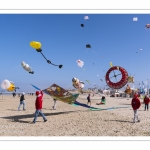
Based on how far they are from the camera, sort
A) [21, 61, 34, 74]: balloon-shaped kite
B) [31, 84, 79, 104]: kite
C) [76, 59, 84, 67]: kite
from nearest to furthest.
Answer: [31, 84, 79, 104]: kite
[21, 61, 34, 74]: balloon-shaped kite
[76, 59, 84, 67]: kite

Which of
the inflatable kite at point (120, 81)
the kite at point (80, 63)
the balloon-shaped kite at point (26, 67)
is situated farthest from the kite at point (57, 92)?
the inflatable kite at point (120, 81)

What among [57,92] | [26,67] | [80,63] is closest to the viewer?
[57,92]

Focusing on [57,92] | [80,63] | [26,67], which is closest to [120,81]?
[80,63]

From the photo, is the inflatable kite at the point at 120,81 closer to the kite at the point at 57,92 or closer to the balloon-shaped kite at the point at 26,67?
the kite at the point at 57,92

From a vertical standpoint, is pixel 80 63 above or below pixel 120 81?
above

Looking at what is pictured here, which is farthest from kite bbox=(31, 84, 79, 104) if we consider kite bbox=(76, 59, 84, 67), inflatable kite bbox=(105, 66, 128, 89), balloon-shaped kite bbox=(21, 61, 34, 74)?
inflatable kite bbox=(105, 66, 128, 89)

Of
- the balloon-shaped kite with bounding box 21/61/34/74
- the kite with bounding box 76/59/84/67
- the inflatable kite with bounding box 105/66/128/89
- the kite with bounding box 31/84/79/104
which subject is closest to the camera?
the kite with bounding box 31/84/79/104

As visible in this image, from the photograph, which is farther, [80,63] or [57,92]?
[80,63]

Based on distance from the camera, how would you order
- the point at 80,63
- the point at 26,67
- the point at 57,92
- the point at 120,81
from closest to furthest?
the point at 57,92
the point at 26,67
the point at 120,81
the point at 80,63

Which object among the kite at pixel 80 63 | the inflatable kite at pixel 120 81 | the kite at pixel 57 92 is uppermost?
the kite at pixel 80 63

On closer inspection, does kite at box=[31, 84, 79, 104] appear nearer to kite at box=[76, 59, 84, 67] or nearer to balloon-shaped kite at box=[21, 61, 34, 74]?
balloon-shaped kite at box=[21, 61, 34, 74]

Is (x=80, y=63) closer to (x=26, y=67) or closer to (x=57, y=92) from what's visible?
(x=26, y=67)
